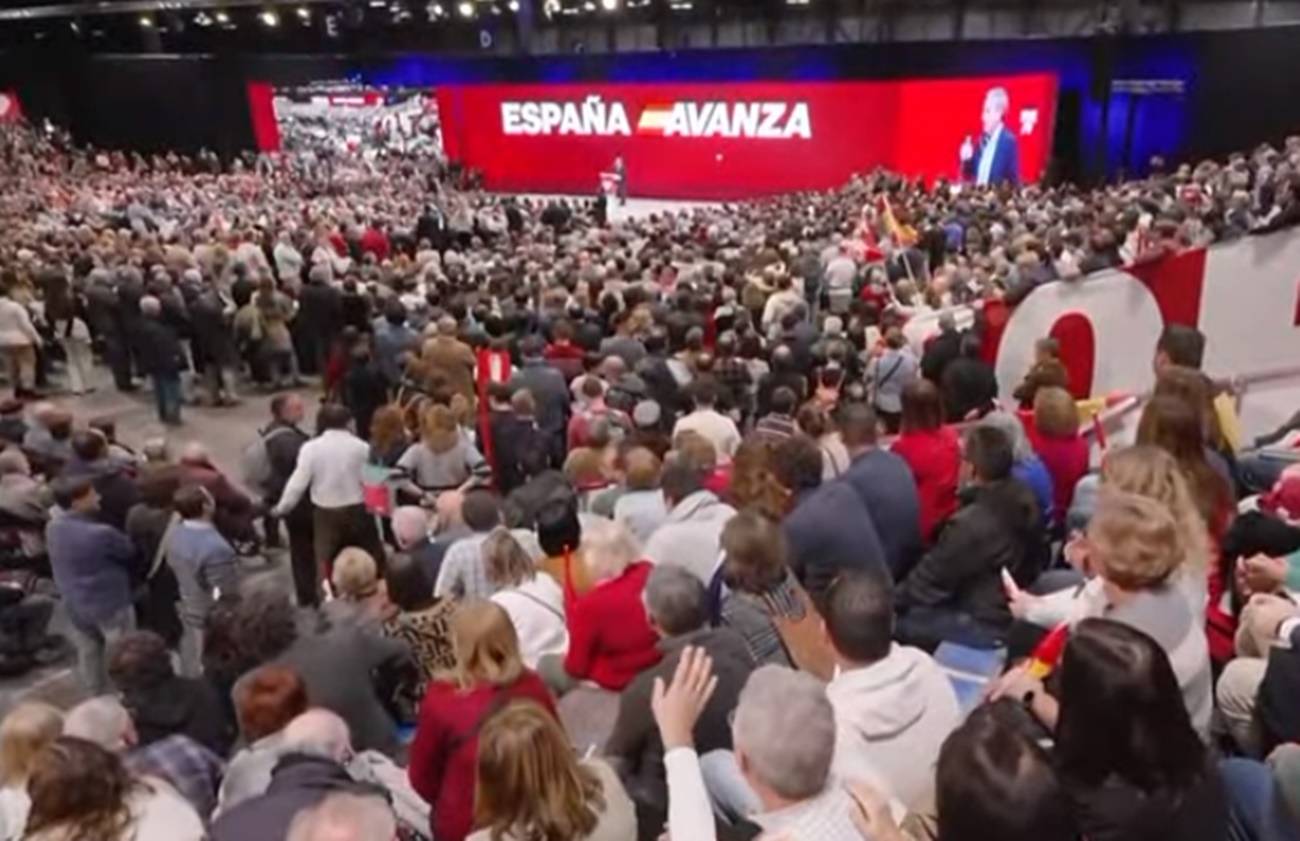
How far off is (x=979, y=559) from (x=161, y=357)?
27.6 feet

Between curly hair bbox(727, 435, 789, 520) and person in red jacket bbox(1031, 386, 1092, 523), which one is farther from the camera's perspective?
person in red jacket bbox(1031, 386, 1092, 523)

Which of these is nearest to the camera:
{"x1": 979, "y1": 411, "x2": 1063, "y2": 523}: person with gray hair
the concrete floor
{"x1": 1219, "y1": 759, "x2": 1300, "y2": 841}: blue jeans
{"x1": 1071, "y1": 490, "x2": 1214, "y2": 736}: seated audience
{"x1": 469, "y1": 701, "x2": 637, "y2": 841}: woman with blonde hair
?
{"x1": 469, "y1": 701, "x2": 637, "y2": 841}: woman with blonde hair

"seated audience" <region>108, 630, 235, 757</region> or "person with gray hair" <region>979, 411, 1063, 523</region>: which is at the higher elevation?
"person with gray hair" <region>979, 411, 1063, 523</region>

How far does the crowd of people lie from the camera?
7.59ft

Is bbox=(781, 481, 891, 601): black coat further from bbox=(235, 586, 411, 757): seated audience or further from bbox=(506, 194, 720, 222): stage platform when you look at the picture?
bbox=(506, 194, 720, 222): stage platform

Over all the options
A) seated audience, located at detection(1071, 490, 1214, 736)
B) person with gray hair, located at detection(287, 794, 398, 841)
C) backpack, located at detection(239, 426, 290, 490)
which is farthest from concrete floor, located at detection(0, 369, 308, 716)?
seated audience, located at detection(1071, 490, 1214, 736)

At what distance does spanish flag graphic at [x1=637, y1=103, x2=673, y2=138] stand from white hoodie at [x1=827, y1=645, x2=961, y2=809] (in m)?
23.2

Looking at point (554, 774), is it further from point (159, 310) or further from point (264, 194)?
point (264, 194)

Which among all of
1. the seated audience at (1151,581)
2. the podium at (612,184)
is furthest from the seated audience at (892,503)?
the podium at (612,184)

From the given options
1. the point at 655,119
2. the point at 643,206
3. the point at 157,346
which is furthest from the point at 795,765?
the point at 655,119

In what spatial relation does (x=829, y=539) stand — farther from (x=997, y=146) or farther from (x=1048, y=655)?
(x=997, y=146)

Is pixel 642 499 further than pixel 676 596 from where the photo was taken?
Yes

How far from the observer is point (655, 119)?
82.1ft

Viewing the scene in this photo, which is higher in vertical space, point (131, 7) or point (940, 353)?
point (131, 7)
